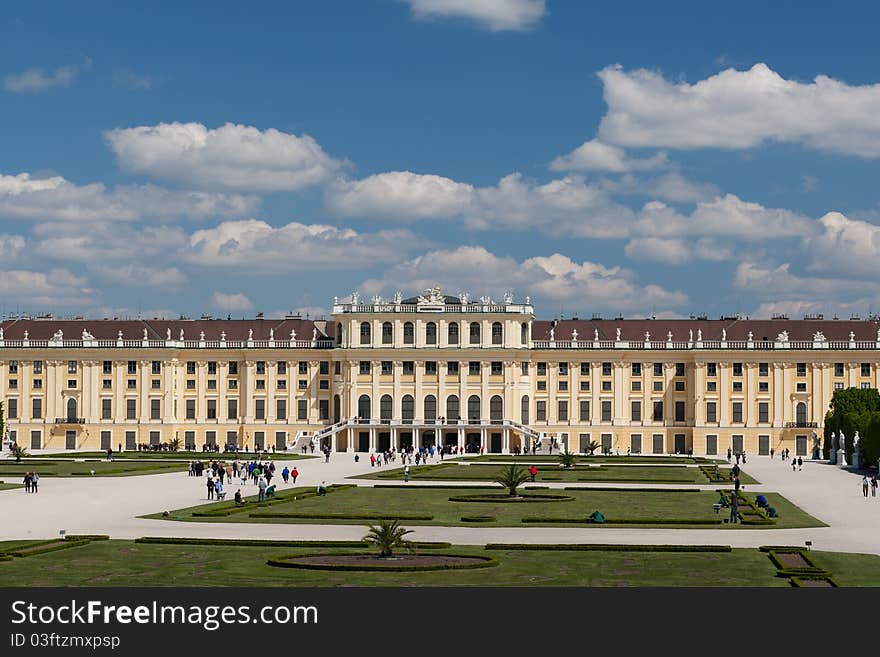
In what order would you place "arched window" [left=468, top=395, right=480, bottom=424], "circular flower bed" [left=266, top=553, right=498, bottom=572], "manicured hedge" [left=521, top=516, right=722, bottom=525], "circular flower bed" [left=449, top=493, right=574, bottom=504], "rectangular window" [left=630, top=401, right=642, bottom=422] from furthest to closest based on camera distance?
"rectangular window" [left=630, top=401, right=642, bottom=422] < "arched window" [left=468, top=395, right=480, bottom=424] < "circular flower bed" [left=449, top=493, right=574, bottom=504] < "manicured hedge" [left=521, top=516, right=722, bottom=525] < "circular flower bed" [left=266, top=553, right=498, bottom=572]

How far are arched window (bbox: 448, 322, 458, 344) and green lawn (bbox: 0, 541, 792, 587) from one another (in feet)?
275

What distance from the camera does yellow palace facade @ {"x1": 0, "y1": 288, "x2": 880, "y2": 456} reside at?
123 meters

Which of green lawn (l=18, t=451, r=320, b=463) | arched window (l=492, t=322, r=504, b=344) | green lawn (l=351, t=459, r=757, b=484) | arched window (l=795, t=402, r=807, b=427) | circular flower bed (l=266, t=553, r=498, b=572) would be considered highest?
arched window (l=492, t=322, r=504, b=344)

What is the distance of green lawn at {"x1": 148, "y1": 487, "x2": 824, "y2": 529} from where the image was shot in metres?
51.4

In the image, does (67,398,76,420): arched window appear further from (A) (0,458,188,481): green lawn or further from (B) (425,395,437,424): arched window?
(A) (0,458,188,481): green lawn

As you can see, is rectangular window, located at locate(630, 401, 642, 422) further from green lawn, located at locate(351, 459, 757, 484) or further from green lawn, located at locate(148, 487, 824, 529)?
green lawn, located at locate(148, 487, 824, 529)

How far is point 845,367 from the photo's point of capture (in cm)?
12225

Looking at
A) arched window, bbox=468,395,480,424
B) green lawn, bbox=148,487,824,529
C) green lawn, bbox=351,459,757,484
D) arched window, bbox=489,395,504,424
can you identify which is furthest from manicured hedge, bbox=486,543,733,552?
arched window, bbox=468,395,480,424

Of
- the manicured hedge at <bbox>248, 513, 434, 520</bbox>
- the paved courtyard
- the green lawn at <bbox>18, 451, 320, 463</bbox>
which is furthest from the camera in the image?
the green lawn at <bbox>18, 451, 320, 463</bbox>

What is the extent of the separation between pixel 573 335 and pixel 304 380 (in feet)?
75.8

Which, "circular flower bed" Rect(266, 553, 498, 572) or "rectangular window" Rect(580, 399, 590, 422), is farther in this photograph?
"rectangular window" Rect(580, 399, 590, 422)

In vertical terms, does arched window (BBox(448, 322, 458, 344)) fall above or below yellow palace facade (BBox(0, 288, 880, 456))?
above

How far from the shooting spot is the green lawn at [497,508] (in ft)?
169
